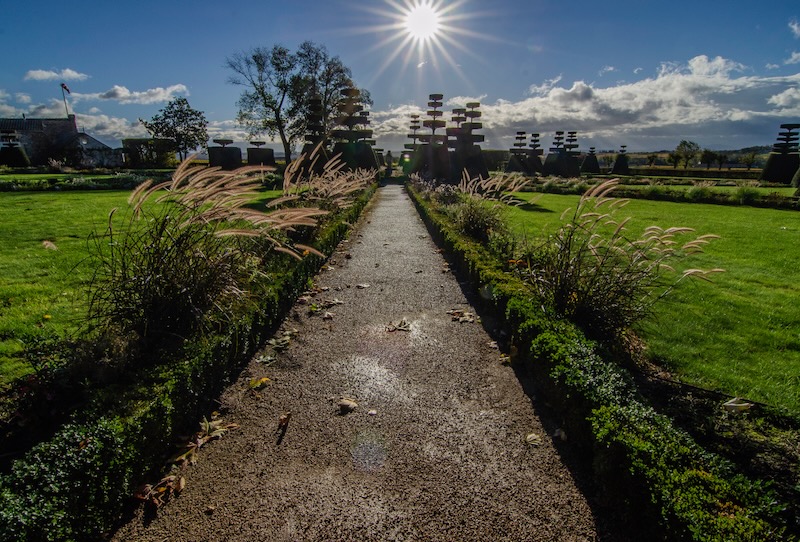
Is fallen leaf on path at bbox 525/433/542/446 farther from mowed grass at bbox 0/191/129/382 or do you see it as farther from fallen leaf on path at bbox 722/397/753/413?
mowed grass at bbox 0/191/129/382

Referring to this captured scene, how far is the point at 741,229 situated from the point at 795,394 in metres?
11.2

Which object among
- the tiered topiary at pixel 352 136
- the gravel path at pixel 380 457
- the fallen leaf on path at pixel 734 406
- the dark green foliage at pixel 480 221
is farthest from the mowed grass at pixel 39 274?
the tiered topiary at pixel 352 136

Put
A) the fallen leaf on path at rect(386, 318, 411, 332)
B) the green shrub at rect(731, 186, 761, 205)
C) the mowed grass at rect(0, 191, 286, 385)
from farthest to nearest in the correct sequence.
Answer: the green shrub at rect(731, 186, 761, 205), the fallen leaf on path at rect(386, 318, 411, 332), the mowed grass at rect(0, 191, 286, 385)

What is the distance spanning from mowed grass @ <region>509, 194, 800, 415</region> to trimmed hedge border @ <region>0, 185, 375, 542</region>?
170 inches

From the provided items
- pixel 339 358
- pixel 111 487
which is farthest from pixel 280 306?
pixel 111 487

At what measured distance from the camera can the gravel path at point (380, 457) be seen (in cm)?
252

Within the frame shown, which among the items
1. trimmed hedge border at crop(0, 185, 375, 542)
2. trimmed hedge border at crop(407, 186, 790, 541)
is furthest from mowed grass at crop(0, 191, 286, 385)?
trimmed hedge border at crop(407, 186, 790, 541)

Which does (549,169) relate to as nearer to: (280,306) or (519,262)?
(519,262)

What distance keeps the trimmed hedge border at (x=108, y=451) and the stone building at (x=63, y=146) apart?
51545mm

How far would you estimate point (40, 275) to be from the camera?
6.41 meters

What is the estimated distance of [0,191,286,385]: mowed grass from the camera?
13.9 ft

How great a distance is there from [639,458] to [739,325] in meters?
4.22

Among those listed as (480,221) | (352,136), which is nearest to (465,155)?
(352,136)

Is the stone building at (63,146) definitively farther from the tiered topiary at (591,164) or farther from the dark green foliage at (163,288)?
the tiered topiary at (591,164)
